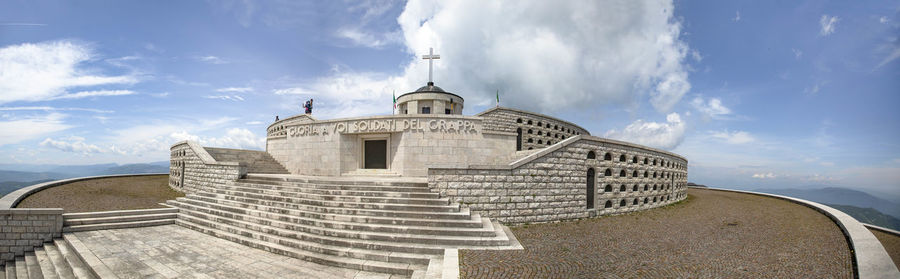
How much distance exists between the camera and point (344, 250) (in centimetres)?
753

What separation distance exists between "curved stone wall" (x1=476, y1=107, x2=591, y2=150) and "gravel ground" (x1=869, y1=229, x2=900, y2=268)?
1646 centimetres

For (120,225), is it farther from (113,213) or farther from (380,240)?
(380,240)

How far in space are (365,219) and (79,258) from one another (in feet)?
23.6

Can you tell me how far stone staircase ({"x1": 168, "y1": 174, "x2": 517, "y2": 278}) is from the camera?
24.5 ft

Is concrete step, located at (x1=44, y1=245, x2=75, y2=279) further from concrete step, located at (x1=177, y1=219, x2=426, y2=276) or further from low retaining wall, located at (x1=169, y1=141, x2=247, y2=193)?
low retaining wall, located at (x1=169, y1=141, x2=247, y2=193)

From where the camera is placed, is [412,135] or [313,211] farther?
[412,135]

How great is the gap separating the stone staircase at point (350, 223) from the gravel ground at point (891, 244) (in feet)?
30.3

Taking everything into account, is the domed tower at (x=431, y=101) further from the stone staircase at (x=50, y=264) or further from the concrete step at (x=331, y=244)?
the stone staircase at (x=50, y=264)

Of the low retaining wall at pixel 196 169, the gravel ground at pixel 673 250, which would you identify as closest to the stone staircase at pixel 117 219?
the low retaining wall at pixel 196 169

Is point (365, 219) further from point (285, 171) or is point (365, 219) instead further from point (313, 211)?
point (285, 171)

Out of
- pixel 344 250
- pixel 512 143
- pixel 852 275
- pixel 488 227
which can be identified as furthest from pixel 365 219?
pixel 852 275

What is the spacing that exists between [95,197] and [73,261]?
8979 mm

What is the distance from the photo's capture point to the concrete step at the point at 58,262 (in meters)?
7.72

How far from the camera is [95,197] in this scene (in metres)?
14.4
